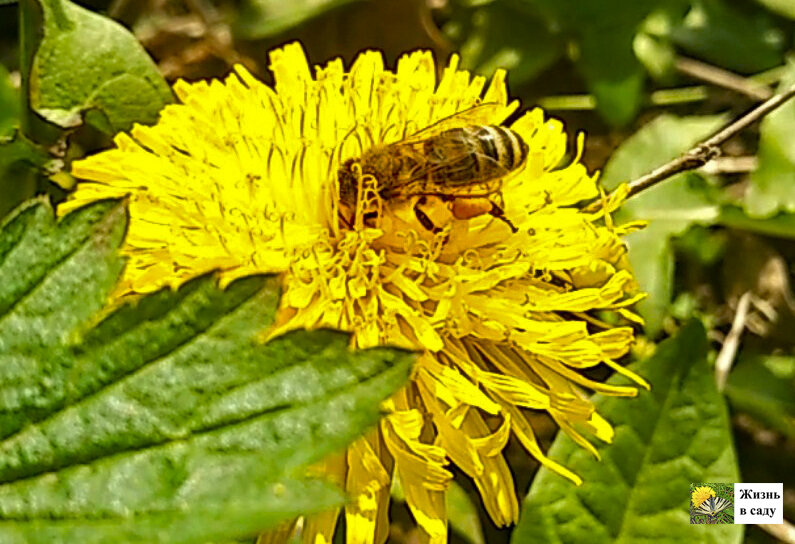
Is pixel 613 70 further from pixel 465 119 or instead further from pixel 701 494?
pixel 701 494

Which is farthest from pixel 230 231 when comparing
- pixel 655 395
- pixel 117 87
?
pixel 655 395

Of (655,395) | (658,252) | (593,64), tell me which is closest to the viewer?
(655,395)

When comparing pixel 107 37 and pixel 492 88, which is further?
pixel 107 37

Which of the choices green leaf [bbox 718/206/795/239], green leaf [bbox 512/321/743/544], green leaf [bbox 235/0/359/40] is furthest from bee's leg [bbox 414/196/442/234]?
green leaf [bbox 235/0/359/40]

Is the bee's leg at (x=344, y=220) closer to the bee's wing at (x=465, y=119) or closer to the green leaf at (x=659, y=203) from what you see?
the bee's wing at (x=465, y=119)

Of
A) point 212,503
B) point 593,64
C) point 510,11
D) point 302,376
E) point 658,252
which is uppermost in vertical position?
point 510,11

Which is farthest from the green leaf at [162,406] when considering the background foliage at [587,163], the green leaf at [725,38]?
the green leaf at [725,38]

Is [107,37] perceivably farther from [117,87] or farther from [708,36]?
[708,36]

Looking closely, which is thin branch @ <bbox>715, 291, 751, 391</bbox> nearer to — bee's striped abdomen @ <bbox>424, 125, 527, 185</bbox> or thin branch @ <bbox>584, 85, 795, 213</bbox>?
thin branch @ <bbox>584, 85, 795, 213</bbox>
